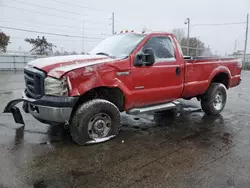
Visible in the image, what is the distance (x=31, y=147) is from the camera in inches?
158

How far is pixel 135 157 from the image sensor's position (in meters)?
3.70

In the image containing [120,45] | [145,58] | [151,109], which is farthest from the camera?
[120,45]

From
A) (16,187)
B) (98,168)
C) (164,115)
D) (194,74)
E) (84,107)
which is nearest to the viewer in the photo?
(16,187)

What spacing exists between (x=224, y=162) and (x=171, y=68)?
2.20m

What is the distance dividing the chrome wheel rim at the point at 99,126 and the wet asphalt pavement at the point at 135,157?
195mm

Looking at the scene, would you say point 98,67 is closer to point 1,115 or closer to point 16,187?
point 16,187

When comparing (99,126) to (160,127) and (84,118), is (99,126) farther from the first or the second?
(160,127)

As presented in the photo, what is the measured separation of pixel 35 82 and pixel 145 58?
198cm

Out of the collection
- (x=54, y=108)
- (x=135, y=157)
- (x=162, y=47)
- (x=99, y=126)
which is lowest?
(x=135, y=157)

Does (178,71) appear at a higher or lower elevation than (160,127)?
higher

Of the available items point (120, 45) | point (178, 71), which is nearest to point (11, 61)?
point (120, 45)

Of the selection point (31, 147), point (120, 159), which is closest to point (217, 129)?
point (120, 159)

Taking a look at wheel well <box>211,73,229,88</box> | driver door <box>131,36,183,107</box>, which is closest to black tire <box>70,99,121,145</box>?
driver door <box>131,36,183,107</box>

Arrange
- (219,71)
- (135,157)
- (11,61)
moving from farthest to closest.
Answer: (11,61), (219,71), (135,157)
